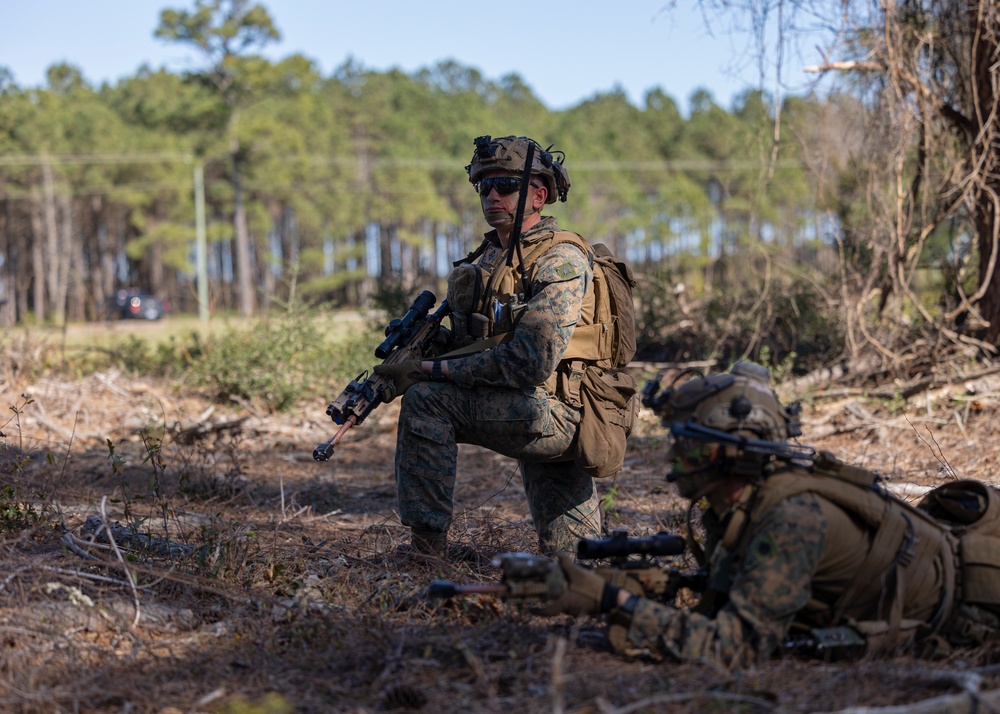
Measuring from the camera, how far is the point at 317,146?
52562 mm

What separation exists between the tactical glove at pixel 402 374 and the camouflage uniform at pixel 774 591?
1793mm

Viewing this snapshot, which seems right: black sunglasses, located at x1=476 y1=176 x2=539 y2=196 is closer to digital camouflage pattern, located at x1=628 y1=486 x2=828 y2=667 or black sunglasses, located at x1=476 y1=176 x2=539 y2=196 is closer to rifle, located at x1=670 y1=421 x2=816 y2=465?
rifle, located at x1=670 y1=421 x2=816 y2=465

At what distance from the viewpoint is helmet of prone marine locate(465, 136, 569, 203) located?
4703 millimetres

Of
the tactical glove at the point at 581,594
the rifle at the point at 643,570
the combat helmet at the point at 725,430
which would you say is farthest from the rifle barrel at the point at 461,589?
the combat helmet at the point at 725,430

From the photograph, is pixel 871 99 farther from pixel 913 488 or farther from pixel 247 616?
pixel 247 616

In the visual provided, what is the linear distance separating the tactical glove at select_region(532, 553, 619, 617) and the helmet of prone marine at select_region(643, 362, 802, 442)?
1.94ft

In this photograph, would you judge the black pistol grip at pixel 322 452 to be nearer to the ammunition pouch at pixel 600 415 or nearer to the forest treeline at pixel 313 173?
the ammunition pouch at pixel 600 415

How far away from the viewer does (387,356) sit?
484 centimetres

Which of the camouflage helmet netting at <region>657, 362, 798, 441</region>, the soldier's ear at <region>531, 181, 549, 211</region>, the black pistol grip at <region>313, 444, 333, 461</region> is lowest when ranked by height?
the black pistol grip at <region>313, 444, 333, 461</region>

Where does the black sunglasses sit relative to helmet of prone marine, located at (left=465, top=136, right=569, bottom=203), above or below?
below

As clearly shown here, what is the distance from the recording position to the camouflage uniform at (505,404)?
14.4ft

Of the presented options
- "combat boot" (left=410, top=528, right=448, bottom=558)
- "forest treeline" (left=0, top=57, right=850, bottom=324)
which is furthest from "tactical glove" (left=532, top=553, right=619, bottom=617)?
"forest treeline" (left=0, top=57, right=850, bottom=324)

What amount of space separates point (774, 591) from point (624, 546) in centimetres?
64

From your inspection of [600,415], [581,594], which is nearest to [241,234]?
[600,415]
